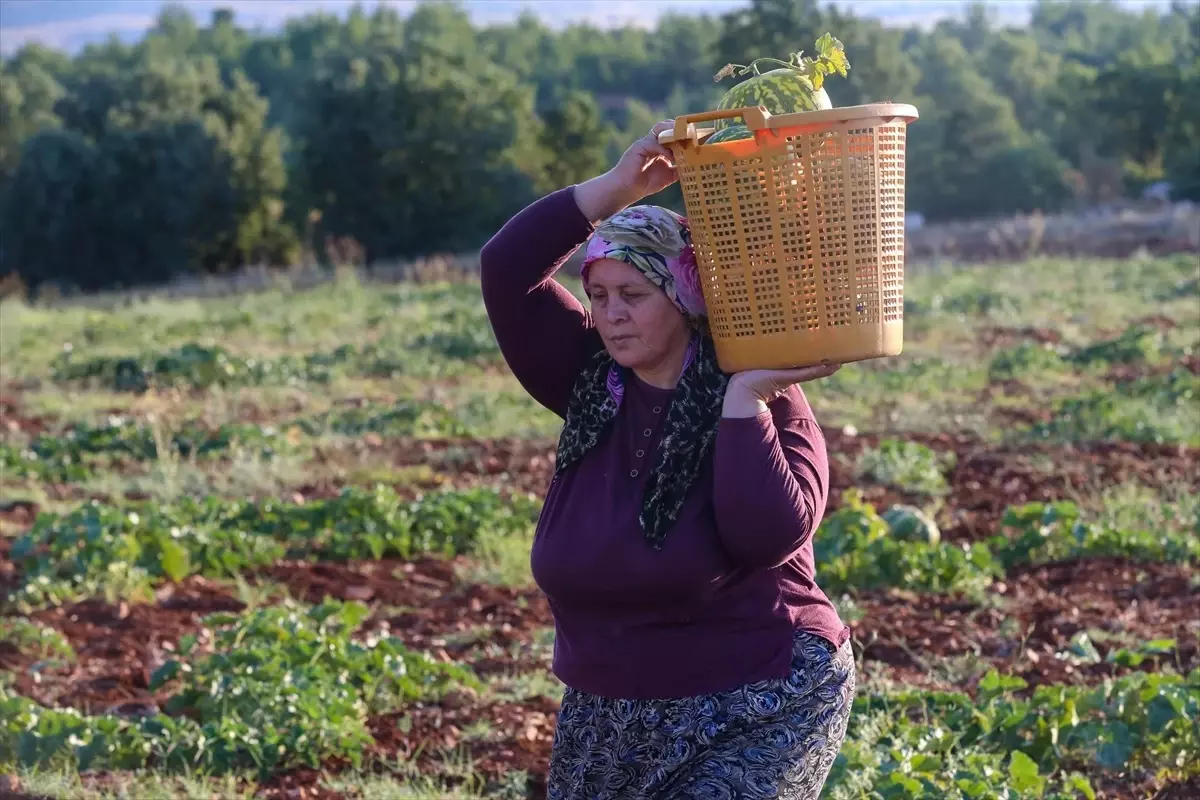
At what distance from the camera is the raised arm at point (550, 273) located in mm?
2861

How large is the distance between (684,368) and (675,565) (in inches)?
15.1

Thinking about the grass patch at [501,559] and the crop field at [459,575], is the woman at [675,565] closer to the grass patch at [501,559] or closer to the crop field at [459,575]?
the crop field at [459,575]

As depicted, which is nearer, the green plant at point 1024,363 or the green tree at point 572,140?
the green plant at point 1024,363

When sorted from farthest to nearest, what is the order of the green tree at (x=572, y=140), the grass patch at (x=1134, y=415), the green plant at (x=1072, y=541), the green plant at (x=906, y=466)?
the green tree at (x=572, y=140)
the grass patch at (x=1134, y=415)
the green plant at (x=906, y=466)
the green plant at (x=1072, y=541)

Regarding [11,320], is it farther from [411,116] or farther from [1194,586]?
[411,116]

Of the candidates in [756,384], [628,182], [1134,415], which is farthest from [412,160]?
[756,384]

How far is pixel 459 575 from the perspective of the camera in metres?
6.91

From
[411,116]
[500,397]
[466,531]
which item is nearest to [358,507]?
[466,531]

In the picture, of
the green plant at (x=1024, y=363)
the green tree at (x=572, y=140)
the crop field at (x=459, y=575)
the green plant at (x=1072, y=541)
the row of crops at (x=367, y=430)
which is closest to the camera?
the crop field at (x=459, y=575)

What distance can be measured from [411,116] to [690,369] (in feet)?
129

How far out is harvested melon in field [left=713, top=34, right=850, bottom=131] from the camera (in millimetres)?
2588

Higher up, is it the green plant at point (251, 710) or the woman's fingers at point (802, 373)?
the woman's fingers at point (802, 373)

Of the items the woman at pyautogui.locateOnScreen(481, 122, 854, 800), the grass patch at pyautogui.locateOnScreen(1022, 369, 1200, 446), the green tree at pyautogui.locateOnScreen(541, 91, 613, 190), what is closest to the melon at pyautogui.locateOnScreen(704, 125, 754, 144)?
the woman at pyautogui.locateOnScreen(481, 122, 854, 800)

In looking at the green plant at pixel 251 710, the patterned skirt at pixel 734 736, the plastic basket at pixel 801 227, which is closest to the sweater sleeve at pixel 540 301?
the plastic basket at pixel 801 227
